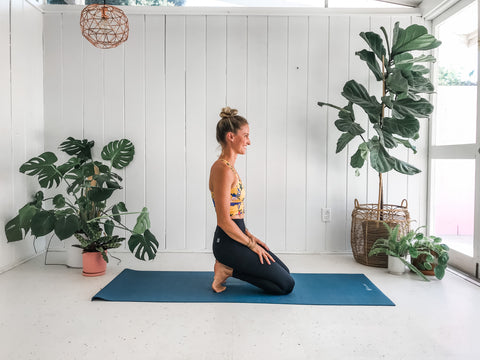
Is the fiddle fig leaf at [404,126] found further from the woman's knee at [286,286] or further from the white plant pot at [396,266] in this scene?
the woman's knee at [286,286]

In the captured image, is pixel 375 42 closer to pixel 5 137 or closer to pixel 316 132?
pixel 316 132

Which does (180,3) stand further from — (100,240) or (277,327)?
(277,327)

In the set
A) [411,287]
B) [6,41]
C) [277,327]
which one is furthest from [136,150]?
[411,287]

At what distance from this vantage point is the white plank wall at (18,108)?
3.06m

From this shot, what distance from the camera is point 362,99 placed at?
317 cm

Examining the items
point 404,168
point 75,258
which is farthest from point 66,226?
point 404,168

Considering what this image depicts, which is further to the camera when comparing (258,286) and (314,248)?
(314,248)

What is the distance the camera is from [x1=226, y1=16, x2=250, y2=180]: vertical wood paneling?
3633mm

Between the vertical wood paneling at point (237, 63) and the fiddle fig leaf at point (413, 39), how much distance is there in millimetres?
1331

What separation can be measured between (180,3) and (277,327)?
2994 millimetres

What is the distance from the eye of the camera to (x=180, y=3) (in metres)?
3.64

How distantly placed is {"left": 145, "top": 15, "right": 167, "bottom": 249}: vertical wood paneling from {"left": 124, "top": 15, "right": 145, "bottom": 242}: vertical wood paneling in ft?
0.14

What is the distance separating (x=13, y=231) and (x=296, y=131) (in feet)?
8.24

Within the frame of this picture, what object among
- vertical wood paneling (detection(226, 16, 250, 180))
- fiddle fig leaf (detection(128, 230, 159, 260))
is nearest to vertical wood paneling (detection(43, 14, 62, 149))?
vertical wood paneling (detection(226, 16, 250, 180))
